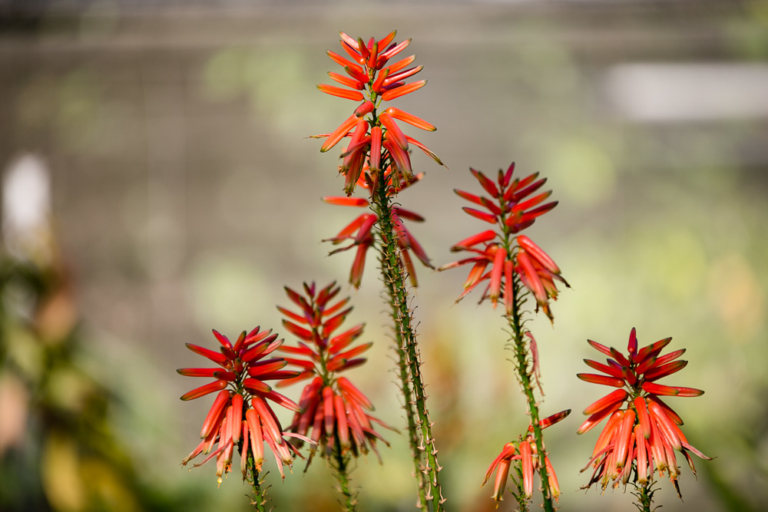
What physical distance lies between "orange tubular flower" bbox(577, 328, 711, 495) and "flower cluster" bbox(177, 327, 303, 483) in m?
0.22

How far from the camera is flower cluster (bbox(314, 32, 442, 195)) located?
1.32 feet

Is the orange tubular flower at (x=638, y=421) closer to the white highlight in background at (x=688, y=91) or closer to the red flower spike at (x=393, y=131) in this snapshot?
the red flower spike at (x=393, y=131)

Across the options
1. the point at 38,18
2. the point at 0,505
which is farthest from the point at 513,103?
the point at 0,505

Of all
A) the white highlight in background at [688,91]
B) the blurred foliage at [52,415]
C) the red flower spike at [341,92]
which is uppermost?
the white highlight in background at [688,91]

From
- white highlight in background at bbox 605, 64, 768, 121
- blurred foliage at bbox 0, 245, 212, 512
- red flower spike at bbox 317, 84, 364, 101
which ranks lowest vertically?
blurred foliage at bbox 0, 245, 212, 512

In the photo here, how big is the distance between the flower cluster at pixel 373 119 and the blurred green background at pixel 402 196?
1.35 m

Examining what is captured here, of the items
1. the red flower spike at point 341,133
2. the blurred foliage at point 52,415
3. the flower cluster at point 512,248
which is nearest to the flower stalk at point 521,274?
the flower cluster at point 512,248

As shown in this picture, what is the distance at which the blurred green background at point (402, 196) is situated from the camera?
1.77 m

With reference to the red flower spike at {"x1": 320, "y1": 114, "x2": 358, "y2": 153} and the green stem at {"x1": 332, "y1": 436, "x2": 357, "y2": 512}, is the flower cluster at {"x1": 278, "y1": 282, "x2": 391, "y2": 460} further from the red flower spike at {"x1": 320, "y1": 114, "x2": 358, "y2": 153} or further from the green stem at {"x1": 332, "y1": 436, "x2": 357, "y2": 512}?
the red flower spike at {"x1": 320, "y1": 114, "x2": 358, "y2": 153}

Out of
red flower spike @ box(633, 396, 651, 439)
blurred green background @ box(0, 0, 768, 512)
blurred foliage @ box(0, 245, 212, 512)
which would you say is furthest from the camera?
blurred green background @ box(0, 0, 768, 512)

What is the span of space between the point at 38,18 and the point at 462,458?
1956 mm

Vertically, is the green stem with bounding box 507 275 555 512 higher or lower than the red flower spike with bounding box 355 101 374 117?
lower

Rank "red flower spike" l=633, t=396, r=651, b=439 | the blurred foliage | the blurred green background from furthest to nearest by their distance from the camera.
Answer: the blurred green background, the blurred foliage, "red flower spike" l=633, t=396, r=651, b=439

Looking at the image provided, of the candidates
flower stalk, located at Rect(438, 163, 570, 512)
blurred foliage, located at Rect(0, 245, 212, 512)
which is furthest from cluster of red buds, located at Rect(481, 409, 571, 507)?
blurred foliage, located at Rect(0, 245, 212, 512)
